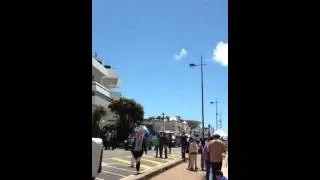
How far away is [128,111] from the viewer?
7150cm

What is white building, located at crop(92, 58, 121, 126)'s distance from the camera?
216ft

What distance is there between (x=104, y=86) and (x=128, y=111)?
35.2 feet

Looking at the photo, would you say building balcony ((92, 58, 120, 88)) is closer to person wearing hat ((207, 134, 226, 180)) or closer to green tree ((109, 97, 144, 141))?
green tree ((109, 97, 144, 141))

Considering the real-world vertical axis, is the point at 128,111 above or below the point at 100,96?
below

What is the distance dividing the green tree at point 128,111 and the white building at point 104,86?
97 cm

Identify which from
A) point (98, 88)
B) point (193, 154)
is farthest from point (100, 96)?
point (193, 154)

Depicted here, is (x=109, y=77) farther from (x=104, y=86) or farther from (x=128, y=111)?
(x=128, y=111)

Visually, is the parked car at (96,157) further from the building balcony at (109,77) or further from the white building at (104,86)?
the building balcony at (109,77)

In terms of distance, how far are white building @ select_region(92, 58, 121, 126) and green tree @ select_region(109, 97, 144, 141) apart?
971mm

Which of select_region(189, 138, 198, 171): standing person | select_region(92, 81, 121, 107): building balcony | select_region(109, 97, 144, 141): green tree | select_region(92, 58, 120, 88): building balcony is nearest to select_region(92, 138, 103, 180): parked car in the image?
select_region(189, 138, 198, 171): standing person
